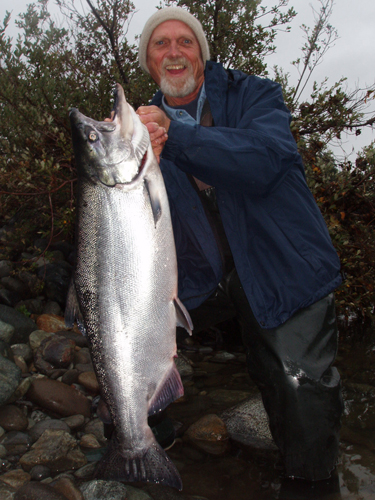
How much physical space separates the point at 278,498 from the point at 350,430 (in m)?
1.04

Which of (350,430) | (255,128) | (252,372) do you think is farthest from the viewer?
(350,430)

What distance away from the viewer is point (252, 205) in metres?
2.84

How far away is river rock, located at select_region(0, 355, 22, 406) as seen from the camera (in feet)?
11.3

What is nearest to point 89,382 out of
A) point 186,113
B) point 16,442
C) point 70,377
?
point 70,377

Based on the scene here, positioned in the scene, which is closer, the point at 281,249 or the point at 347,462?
the point at 281,249

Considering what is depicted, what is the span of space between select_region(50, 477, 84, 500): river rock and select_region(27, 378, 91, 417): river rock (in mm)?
934

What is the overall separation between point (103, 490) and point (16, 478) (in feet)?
1.91

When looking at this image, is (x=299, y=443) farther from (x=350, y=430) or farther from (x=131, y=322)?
(x=131, y=322)

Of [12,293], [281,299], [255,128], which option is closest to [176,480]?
[281,299]

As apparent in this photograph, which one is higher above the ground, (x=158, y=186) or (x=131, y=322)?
(x=158, y=186)

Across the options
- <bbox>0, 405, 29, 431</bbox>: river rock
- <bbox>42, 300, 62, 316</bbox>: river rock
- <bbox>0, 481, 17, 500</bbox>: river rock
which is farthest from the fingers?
<bbox>42, 300, 62, 316</bbox>: river rock

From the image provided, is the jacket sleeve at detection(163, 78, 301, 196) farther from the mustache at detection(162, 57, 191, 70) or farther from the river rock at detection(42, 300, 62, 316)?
the river rock at detection(42, 300, 62, 316)

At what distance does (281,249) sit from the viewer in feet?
9.13

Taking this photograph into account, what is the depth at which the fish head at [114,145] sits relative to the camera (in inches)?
86.1
